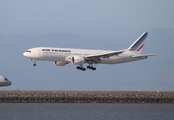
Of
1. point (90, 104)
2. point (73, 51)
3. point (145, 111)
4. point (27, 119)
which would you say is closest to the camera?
point (27, 119)

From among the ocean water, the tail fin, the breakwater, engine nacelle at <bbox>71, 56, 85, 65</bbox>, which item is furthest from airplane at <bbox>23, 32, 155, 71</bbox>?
the ocean water

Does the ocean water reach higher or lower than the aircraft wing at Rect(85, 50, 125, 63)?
lower

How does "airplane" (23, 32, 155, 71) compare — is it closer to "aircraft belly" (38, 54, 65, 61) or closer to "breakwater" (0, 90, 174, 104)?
"aircraft belly" (38, 54, 65, 61)

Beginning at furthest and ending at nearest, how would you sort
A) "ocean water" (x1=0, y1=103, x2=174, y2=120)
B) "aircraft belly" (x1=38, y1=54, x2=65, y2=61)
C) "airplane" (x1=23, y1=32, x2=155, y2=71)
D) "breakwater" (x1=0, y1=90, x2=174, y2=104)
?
"airplane" (x1=23, y1=32, x2=155, y2=71)
"aircraft belly" (x1=38, y1=54, x2=65, y2=61)
"breakwater" (x1=0, y1=90, x2=174, y2=104)
"ocean water" (x1=0, y1=103, x2=174, y2=120)

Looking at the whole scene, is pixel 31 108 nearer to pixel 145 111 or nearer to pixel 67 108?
pixel 67 108

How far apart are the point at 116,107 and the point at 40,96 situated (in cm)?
934

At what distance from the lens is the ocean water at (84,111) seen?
61156 mm

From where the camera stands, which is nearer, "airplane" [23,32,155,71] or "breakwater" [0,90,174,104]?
"breakwater" [0,90,174,104]

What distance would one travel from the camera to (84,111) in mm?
66312

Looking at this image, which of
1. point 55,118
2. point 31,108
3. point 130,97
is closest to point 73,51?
point 130,97

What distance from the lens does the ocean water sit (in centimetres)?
6116

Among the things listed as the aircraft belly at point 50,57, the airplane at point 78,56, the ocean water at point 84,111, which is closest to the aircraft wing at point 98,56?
the airplane at point 78,56

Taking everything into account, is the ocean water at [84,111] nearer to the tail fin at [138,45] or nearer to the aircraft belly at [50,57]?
the aircraft belly at [50,57]

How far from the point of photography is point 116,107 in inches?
2795
